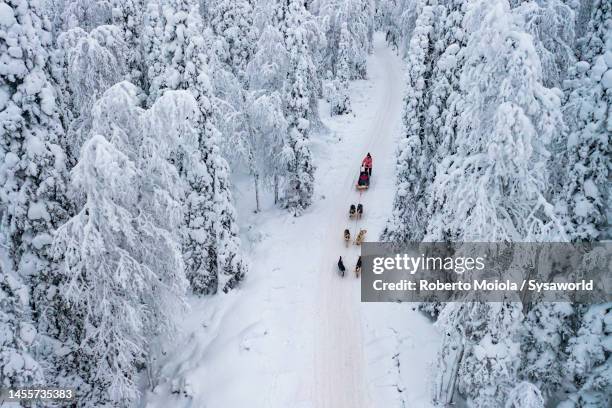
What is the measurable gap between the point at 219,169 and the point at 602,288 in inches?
610

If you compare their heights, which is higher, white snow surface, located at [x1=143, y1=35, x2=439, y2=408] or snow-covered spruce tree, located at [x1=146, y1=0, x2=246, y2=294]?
snow-covered spruce tree, located at [x1=146, y1=0, x2=246, y2=294]

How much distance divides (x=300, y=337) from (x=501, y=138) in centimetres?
1331

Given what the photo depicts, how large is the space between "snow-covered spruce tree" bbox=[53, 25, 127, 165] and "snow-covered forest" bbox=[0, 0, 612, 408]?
3.6 inches

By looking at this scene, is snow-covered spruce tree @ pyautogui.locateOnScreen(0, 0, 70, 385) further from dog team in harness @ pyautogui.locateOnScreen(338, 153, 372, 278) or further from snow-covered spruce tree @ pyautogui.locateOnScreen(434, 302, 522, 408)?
dog team in harness @ pyautogui.locateOnScreen(338, 153, 372, 278)

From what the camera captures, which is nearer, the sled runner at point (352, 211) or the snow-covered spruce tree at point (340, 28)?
the sled runner at point (352, 211)

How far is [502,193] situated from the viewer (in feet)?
43.2

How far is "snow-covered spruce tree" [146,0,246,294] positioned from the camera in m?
18.3

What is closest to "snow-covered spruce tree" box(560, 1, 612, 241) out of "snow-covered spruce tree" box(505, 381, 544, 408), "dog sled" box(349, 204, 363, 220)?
"snow-covered spruce tree" box(505, 381, 544, 408)

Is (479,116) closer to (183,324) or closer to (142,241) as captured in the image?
(142,241)

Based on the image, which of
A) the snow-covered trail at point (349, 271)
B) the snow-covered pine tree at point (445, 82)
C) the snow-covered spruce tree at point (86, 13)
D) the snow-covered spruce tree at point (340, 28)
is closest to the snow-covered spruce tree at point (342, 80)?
the snow-covered spruce tree at point (340, 28)

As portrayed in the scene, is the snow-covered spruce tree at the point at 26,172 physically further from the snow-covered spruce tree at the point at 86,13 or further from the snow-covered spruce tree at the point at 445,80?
the snow-covered spruce tree at the point at 445,80

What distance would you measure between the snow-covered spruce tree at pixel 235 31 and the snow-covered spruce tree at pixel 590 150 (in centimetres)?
2185

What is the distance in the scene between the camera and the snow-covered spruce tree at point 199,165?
18312mm

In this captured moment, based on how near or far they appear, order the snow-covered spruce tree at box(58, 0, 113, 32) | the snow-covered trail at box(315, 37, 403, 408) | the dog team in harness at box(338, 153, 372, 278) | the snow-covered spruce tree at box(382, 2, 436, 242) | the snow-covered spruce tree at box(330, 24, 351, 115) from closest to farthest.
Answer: the snow-covered trail at box(315, 37, 403, 408) → the snow-covered spruce tree at box(58, 0, 113, 32) → the snow-covered spruce tree at box(382, 2, 436, 242) → the dog team in harness at box(338, 153, 372, 278) → the snow-covered spruce tree at box(330, 24, 351, 115)
